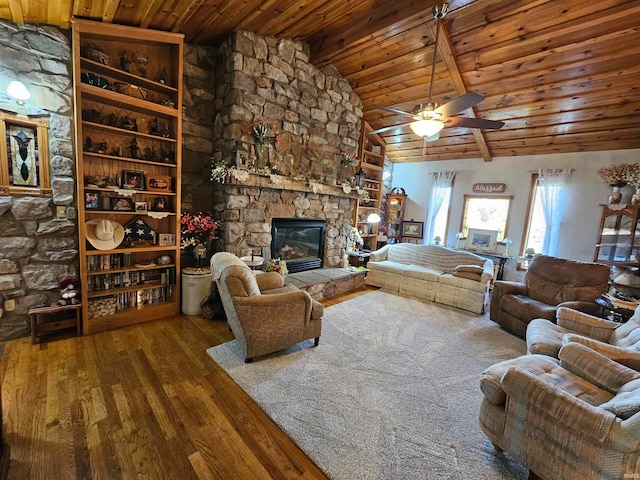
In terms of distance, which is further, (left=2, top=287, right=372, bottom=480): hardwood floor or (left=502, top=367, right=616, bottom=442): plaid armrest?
(left=2, top=287, right=372, bottom=480): hardwood floor

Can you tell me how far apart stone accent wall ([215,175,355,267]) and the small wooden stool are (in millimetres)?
1669

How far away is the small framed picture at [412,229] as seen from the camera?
706 centimetres

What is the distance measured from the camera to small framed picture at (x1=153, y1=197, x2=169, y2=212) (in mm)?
3338

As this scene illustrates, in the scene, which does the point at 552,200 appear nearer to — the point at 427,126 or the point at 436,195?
the point at 436,195

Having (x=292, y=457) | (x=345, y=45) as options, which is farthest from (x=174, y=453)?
(x=345, y=45)

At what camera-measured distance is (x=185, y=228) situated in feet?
11.7

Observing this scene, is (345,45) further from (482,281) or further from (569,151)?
(569,151)

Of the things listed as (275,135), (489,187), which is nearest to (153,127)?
(275,135)

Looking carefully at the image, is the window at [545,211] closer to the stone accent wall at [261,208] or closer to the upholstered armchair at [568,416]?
the stone accent wall at [261,208]

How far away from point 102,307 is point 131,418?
5.35 ft

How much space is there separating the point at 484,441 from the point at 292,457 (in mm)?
1262

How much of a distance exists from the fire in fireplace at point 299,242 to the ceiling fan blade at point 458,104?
101 inches

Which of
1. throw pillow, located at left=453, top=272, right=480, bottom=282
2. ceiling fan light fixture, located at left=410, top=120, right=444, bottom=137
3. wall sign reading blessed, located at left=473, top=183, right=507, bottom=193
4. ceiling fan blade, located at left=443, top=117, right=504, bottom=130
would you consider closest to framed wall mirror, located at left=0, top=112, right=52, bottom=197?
ceiling fan light fixture, located at left=410, top=120, right=444, bottom=137

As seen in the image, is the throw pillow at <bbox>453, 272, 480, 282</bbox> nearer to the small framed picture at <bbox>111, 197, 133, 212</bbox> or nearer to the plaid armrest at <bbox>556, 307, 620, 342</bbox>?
the plaid armrest at <bbox>556, 307, 620, 342</bbox>
